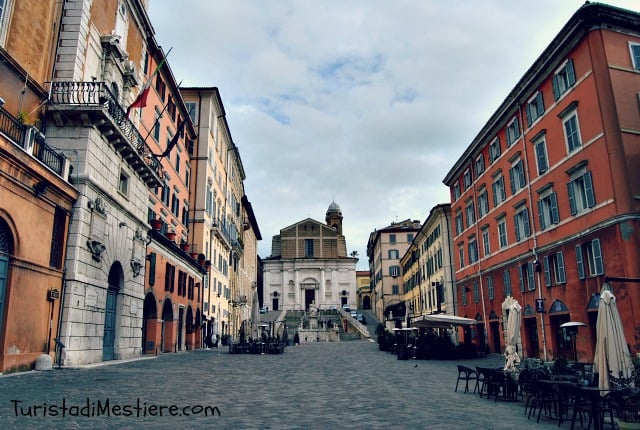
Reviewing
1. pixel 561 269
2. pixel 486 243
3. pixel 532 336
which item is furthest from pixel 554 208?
pixel 486 243

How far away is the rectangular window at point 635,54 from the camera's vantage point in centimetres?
2178

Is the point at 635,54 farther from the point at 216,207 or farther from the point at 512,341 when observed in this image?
the point at 216,207

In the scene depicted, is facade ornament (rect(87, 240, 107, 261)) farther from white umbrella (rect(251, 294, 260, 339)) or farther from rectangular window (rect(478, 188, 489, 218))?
rectangular window (rect(478, 188, 489, 218))

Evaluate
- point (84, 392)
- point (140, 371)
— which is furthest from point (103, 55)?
point (84, 392)

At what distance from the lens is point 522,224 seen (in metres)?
29.2

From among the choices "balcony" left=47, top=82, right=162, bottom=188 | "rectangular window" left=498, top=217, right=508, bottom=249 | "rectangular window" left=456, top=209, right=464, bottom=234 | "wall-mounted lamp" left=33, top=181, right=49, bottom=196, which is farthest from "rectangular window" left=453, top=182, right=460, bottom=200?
"wall-mounted lamp" left=33, top=181, right=49, bottom=196

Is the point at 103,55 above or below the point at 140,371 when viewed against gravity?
above

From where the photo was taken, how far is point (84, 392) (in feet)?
37.1

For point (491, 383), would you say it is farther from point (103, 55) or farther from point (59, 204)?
point (103, 55)

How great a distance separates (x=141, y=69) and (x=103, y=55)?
15.2ft

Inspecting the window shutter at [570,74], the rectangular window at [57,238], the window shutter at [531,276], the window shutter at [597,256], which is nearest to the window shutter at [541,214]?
Answer: the window shutter at [531,276]

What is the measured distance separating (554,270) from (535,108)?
906cm

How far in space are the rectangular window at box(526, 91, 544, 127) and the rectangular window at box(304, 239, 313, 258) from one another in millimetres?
67959

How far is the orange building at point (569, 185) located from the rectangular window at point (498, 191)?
0.43ft
